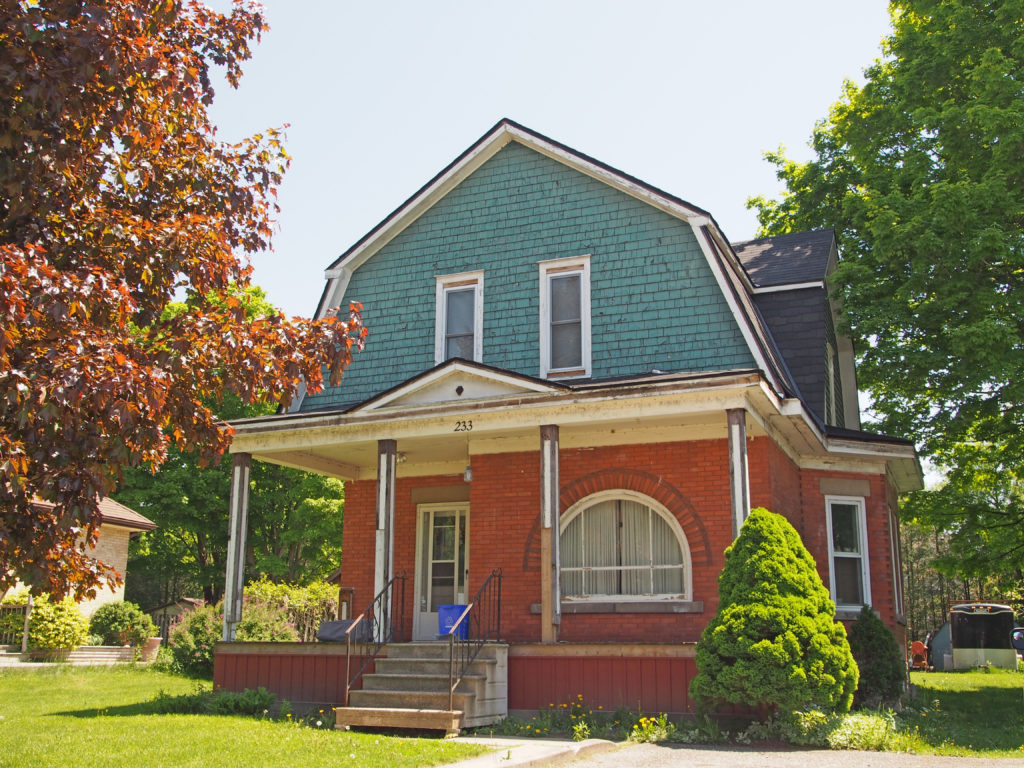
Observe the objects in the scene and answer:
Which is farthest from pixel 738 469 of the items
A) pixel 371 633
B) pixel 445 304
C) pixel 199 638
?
pixel 199 638

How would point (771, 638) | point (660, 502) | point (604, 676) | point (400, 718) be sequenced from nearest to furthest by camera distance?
point (771, 638), point (400, 718), point (604, 676), point (660, 502)

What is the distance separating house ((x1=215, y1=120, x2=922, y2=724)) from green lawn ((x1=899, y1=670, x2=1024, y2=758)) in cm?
177

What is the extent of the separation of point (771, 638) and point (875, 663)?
3.43 metres

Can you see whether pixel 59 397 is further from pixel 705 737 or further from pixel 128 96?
pixel 705 737

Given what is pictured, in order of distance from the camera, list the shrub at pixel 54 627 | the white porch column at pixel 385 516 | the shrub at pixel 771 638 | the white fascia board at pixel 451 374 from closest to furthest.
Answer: the shrub at pixel 771 638 → the white fascia board at pixel 451 374 → the white porch column at pixel 385 516 → the shrub at pixel 54 627

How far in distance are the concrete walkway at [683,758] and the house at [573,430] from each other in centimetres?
187

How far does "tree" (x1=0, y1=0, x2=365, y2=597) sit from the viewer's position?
243 inches

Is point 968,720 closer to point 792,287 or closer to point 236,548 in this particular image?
point 792,287

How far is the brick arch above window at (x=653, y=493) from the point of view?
13398 mm

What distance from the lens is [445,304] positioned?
623 inches

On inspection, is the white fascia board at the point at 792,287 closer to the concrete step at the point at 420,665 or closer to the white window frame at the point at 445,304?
the white window frame at the point at 445,304

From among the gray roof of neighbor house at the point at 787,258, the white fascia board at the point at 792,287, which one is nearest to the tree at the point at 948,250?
the gray roof of neighbor house at the point at 787,258

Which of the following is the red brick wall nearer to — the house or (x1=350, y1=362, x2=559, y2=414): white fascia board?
the house

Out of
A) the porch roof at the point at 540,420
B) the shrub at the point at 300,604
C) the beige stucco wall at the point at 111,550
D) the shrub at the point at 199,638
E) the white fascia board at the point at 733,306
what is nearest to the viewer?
the porch roof at the point at 540,420
